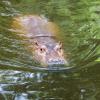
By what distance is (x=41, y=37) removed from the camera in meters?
7.67

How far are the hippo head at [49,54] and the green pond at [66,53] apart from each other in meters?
0.15

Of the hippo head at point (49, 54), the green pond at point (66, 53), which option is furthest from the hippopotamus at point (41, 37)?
the green pond at point (66, 53)

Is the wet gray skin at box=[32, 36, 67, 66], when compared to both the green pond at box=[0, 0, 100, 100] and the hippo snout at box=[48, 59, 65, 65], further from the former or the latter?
the green pond at box=[0, 0, 100, 100]

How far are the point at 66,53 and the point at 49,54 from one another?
393 millimetres

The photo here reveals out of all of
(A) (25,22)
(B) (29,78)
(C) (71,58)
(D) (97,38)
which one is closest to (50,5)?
(A) (25,22)

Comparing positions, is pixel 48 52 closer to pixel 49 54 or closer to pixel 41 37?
pixel 49 54

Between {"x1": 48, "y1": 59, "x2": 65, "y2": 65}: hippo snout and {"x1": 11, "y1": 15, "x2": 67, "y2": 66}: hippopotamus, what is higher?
{"x1": 11, "y1": 15, "x2": 67, "y2": 66}: hippopotamus

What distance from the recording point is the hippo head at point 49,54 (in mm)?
6543

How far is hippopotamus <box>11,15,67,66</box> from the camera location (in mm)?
6750

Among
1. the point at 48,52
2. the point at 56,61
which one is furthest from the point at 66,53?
the point at 56,61

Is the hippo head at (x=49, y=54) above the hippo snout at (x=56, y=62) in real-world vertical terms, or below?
above

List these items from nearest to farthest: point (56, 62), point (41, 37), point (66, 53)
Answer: point (56, 62)
point (66, 53)
point (41, 37)

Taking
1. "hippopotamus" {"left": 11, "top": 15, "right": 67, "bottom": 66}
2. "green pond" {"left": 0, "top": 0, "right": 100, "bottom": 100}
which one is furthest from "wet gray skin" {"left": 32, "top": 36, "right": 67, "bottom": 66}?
"green pond" {"left": 0, "top": 0, "right": 100, "bottom": 100}

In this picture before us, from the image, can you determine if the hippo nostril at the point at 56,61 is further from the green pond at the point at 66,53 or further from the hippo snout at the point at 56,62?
the green pond at the point at 66,53
